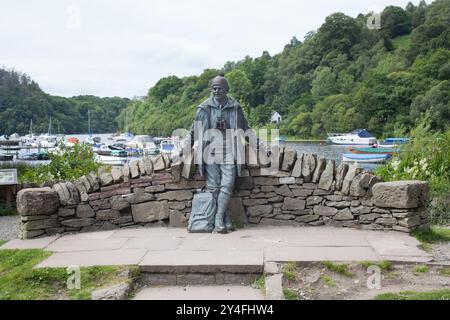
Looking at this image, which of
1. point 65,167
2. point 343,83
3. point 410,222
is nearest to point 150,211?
point 410,222

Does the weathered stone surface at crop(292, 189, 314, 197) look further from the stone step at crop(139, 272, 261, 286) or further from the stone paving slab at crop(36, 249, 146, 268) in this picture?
the stone paving slab at crop(36, 249, 146, 268)

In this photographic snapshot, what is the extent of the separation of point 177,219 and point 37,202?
93.2 inches

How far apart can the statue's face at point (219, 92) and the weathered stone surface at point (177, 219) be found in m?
2.17

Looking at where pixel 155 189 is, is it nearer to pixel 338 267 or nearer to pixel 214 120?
pixel 214 120

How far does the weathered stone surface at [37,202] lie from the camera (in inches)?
304

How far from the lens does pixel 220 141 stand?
8.20 m

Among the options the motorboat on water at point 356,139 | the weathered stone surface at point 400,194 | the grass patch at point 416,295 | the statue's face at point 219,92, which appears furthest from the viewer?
the motorboat on water at point 356,139

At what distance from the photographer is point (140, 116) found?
2793 inches

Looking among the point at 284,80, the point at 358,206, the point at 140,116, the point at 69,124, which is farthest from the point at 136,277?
the point at 69,124

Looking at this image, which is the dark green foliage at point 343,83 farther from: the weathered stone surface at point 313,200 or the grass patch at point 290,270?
the grass patch at point 290,270

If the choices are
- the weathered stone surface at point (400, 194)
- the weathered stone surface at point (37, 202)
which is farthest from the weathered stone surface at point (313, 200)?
the weathered stone surface at point (37, 202)

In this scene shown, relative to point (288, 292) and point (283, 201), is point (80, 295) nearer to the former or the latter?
point (288, 292)

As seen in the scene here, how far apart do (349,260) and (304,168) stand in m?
2.63

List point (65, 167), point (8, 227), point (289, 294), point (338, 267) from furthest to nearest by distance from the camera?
point (65, 167) → point (8, 227) → point (338, 267) → point (289, 294)
